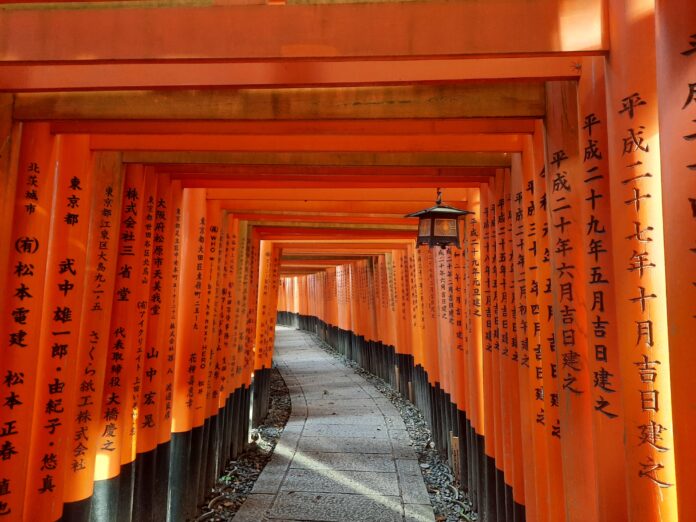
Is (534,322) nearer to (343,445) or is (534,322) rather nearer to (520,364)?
(520,364)

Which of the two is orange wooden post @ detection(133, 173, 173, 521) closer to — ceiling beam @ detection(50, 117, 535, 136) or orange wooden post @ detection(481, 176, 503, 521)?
ceiling beam @ detection(50, 117, 535, 136)

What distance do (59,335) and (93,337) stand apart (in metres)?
0.46

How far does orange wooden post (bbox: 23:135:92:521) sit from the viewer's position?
3.43m

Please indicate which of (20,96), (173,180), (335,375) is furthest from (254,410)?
(20,96)

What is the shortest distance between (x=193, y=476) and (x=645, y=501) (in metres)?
5.56

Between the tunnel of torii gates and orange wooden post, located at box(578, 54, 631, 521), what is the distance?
0.01 metres

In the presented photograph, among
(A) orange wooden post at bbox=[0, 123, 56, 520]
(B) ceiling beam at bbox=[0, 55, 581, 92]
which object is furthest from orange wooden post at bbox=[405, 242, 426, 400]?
(A) orange wooden post at bbox=[0, 123, 56, 520]

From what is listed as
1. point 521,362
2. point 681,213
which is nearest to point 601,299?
point 681,213

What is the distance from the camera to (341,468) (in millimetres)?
7570

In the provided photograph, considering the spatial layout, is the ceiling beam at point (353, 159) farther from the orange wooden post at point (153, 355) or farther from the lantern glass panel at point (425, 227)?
the lantern glass panel at point (425, 227)

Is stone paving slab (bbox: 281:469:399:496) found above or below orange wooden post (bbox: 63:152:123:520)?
below

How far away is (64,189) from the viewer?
3.66 meters

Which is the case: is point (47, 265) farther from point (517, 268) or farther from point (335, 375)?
point (335, 375)

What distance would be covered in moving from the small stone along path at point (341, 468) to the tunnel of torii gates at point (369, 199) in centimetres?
94
